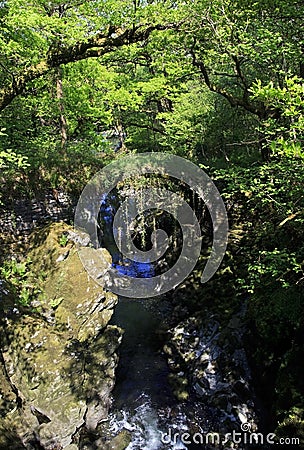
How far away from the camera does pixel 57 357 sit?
689 cm

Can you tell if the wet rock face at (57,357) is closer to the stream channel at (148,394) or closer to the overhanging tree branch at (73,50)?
the stream channel at (148,394)

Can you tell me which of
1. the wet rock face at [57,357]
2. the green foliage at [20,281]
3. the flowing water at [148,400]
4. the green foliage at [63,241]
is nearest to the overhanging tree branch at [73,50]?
the green foliage at [63,241]

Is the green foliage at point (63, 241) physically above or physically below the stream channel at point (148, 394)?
above

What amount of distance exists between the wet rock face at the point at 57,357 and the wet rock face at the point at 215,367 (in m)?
1.75

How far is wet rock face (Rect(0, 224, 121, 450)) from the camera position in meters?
6.24

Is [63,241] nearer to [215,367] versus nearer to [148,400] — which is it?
[148,400]

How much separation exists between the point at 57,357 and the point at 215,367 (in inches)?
136

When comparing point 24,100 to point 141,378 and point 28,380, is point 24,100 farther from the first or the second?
point 141,378

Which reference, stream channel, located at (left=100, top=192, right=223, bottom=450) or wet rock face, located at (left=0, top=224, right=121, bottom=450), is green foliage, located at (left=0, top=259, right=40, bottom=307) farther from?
stream channel, located at (left=100, top=192, right=223, bottom=450)

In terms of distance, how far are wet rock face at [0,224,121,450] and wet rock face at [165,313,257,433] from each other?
175 centimetres

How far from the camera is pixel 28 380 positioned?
21.3 ft

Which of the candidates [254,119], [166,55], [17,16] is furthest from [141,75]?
[17,16]

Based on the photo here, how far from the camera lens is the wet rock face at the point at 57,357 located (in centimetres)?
624

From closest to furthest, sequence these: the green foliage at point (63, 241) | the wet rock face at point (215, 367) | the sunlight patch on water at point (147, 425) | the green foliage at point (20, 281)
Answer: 1. the sunlight patch on water at point (147, 425)
2. the wet rock face at point (215, 367)
3. the green foliage at point (20, 281)
4. the green foliage at point (63, 241)
